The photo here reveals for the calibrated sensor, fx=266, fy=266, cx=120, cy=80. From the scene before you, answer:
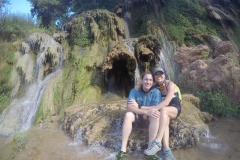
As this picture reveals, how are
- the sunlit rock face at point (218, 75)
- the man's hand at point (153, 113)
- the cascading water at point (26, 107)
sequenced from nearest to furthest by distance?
the man's hand at point (153, 113) → the sunlit rock face at point (218, 75) → the cascading water at point (26, 107)

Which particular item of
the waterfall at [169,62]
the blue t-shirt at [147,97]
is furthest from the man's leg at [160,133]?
the waterfall at [169,62]

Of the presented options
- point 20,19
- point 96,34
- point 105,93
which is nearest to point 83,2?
point 20,19

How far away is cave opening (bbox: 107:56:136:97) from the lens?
9.37 m

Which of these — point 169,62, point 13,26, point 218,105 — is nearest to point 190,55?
point 169,62

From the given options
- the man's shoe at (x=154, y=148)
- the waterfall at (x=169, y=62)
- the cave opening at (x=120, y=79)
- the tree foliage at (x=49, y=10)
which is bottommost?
the man's shoe at (x=154, y=148)

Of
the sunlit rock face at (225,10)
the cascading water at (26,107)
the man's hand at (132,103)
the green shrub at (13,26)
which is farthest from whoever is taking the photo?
the green shrub at (13,26)

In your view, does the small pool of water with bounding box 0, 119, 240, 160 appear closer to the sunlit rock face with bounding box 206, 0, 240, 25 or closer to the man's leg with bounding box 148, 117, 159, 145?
the man's leg with bounding box 148, 117, 159, 145

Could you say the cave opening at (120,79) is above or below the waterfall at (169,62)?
below

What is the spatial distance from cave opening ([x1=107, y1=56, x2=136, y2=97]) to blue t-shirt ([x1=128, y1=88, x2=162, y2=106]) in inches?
152

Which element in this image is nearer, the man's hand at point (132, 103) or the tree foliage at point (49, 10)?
the man's hand at point (132, 103)

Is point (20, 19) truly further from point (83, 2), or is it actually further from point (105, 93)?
point (105, 93)

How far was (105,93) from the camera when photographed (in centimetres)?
955

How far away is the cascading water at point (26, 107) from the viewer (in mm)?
9016

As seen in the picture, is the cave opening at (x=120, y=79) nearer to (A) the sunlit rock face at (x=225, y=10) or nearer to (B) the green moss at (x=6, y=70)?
(B) the green moss at (x=6, y=70)
